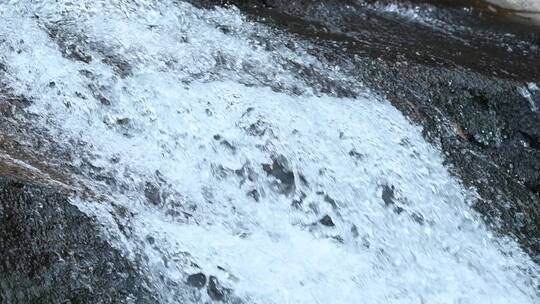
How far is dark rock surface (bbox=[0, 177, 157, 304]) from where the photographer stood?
289 centimetres

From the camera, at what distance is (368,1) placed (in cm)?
717

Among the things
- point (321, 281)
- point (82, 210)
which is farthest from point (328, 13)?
point (82, 210)

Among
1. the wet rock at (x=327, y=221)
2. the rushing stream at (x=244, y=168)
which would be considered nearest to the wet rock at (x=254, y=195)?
the rushing stream at (x=244, y=168)

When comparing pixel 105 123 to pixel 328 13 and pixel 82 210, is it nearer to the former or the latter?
pixel 82 210

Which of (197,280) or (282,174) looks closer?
(197,280)

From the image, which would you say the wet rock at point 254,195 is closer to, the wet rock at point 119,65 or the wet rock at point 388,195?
the wet rock at point 388,195

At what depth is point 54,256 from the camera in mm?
3002

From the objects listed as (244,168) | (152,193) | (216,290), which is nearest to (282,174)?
(244,168)

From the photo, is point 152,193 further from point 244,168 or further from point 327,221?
point 327,221

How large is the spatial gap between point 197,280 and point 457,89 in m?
2.77

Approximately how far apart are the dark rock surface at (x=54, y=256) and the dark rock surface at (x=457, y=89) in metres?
2.35

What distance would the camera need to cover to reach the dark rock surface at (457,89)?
4688 millimetres

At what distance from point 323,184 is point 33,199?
180 centimetres

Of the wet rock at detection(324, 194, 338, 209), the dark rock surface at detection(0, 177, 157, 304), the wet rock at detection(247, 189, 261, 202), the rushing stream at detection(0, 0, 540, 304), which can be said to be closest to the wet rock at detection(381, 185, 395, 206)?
the rushing stream at detection(0, 0, 540, 304)
